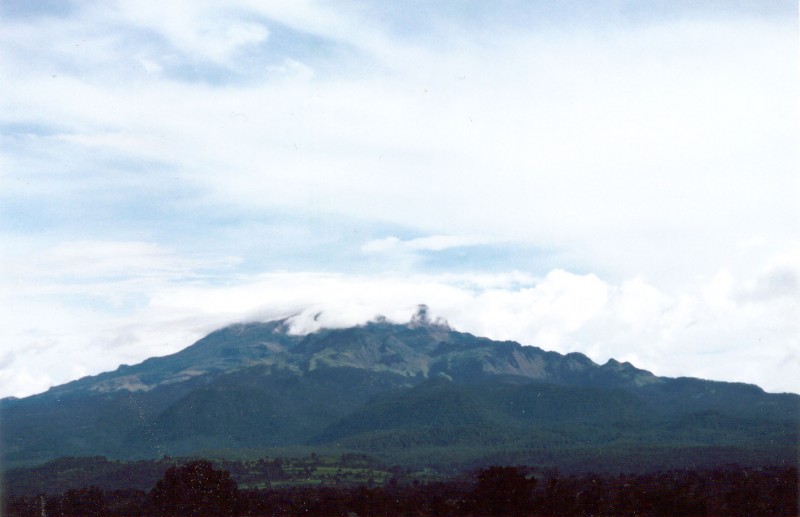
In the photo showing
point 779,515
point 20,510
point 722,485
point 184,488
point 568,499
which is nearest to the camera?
point 779,515

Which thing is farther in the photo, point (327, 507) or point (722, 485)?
point (722, 485)

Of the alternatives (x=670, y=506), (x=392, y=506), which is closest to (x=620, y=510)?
(x=670, y=506)

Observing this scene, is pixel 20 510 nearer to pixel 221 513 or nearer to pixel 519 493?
pixel 221 513

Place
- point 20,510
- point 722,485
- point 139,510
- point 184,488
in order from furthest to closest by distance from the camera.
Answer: point 722,485 < point 20,510 < point 139,510 < point 184,488

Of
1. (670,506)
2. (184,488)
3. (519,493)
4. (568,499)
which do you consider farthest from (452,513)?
(184,488)

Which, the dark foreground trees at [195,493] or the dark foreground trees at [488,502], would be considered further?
the dark foreground trees at [195,493]

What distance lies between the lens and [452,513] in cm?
12262

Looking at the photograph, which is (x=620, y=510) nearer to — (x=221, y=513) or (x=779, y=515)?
(x=779, y=515)

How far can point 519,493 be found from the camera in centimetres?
11950

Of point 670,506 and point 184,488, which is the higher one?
point 184,488

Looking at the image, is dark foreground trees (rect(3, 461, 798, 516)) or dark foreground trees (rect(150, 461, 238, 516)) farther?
dark foreground trees (rect(150, 461, 238, 516))

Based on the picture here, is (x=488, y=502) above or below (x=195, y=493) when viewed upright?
below

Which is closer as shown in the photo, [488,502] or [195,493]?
[488,502]

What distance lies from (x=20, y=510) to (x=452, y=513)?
99.6 metres
